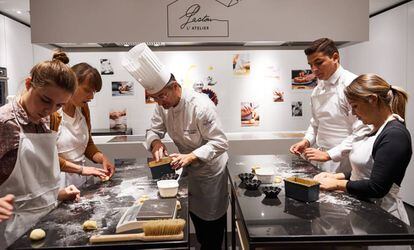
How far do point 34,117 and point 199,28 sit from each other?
1.80m

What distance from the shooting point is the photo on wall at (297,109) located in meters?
3.90

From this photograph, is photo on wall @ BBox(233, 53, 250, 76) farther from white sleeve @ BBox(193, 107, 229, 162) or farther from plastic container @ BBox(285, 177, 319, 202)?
plastic container @ BBox(285, 177, 319, 202)

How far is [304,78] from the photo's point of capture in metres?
3.90

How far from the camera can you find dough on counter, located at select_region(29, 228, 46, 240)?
3.71ft

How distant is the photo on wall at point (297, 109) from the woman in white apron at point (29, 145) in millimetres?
2915

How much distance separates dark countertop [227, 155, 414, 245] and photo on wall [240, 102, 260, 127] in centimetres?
220

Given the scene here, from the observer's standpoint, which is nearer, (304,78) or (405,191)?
(304,78)

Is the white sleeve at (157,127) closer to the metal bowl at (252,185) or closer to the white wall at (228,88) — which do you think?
the metal bowl at (252,185)

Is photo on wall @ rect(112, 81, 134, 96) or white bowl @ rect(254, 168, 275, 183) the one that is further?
photo on wall @ rect(112, 81, 134, 96)

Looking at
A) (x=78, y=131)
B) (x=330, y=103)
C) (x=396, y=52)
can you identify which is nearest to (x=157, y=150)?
(x=78, y=131)

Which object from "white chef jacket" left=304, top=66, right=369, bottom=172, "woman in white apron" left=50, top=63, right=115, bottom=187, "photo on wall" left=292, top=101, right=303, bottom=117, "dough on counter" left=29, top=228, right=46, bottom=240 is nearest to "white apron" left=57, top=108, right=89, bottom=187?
"woman in white apron" left=50, top=63, right=115, bottom=187

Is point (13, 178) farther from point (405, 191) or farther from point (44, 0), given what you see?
point (405, 191)

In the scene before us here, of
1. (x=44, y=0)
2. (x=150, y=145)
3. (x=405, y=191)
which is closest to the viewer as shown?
(x=150, y=145)

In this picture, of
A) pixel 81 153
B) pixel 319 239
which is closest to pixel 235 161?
pixel 81 153
